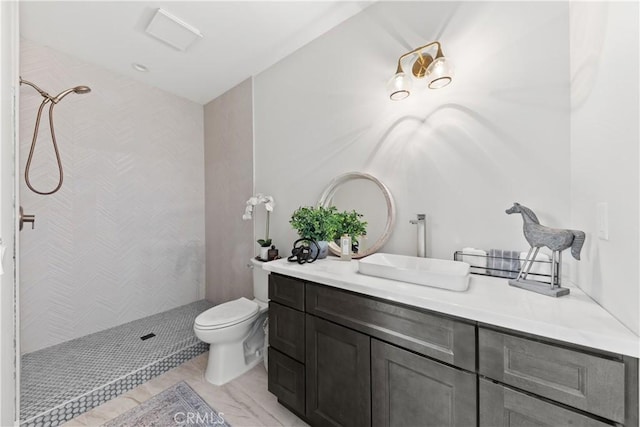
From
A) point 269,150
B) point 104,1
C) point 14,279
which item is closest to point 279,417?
point 14,279

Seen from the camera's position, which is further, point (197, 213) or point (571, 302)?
point (197, 213)

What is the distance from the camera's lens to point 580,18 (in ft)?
3.25

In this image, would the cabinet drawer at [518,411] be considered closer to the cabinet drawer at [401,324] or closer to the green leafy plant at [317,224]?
the cabinet drawer at [401,324]

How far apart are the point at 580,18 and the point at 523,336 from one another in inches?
48.0

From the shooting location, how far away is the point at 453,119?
138 centimetres

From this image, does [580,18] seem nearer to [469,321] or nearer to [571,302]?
[571,302]

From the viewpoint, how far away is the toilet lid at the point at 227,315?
68.8 inches

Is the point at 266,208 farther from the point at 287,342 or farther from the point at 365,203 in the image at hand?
the point at 287,342

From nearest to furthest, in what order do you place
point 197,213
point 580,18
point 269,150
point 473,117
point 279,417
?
point 580,18 < point 473,117 < point 279,417 < point 269,150 < point 197,213

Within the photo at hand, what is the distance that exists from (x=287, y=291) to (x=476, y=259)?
0.99 m

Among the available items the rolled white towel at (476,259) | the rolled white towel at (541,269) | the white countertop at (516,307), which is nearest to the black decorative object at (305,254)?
the white countertop at (516,307)

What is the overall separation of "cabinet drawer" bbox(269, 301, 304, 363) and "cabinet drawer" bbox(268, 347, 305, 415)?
0.15ft

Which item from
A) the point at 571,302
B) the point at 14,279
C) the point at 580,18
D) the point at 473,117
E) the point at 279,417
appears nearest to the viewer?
the point at 571,302

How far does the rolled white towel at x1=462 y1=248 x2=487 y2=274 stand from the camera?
124 centimetres
